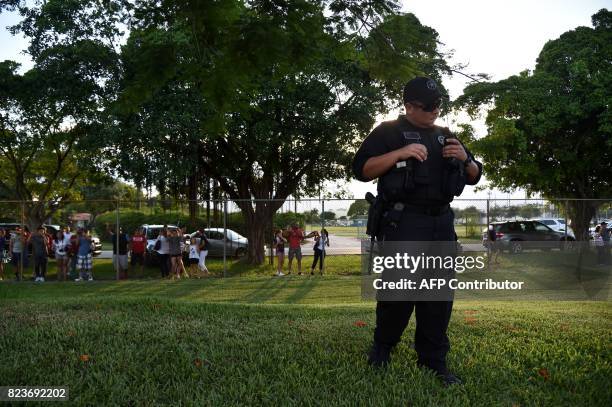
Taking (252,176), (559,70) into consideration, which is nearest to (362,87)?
(252,176)

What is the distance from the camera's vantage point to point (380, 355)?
372 cm

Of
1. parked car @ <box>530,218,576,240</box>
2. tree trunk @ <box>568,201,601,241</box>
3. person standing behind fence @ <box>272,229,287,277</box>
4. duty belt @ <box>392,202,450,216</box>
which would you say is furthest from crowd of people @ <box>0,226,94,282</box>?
tree trunk @ <box>568,201,601,241</box>

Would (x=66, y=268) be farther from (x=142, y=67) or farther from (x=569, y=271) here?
(x=569, y=271)

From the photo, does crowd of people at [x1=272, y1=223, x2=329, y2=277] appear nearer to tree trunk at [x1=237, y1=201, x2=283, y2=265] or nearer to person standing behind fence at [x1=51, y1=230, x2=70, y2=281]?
tree trunk at [x1=237, y1=201, x2=283, y2=265]

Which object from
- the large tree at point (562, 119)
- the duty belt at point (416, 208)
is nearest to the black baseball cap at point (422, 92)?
the duty belt at point (416, 208)

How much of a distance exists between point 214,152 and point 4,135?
10.2 meters

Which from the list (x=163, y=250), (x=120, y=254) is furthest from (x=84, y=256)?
(x=163, y=250)

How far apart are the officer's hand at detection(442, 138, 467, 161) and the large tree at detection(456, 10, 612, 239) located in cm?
1793

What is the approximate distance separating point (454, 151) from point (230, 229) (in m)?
15.2

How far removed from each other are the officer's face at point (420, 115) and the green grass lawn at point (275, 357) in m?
1.75

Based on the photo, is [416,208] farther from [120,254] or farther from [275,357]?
[120,254]

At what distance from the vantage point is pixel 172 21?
4.71m

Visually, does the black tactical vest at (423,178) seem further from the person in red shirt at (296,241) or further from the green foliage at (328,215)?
the person in red shirt at (296,241)

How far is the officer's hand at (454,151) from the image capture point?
3.40 metres
